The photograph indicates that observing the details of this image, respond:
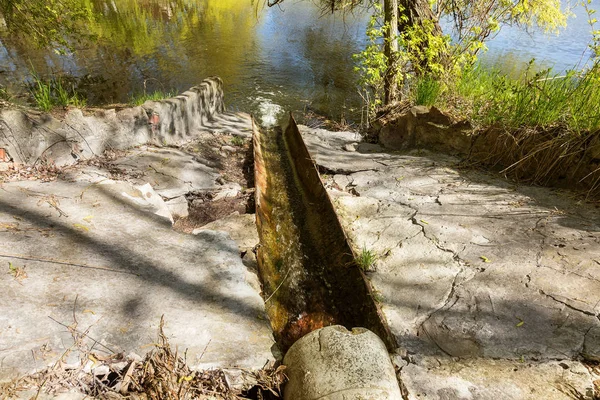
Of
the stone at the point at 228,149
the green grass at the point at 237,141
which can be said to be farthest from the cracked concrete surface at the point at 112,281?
the green grass at the point at 237,141

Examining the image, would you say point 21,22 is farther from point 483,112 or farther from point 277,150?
point 483,112

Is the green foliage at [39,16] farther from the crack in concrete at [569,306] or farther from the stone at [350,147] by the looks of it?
the crack in concrete at [569,306]

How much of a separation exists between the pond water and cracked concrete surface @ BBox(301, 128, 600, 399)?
498 cm

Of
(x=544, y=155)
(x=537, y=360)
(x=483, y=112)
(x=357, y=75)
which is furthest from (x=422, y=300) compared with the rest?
(x=357, y=75)

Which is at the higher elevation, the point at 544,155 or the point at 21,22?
the point at 21,22

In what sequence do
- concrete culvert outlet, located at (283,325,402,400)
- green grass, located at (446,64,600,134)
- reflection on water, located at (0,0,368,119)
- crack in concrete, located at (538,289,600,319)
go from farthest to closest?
reflection on water, located at (0,0,368,119)
green grass, located at (446,64,600,134)
crack in concrete, located at (538,289,600,319)
concrete culvert outlet, located at (283,325,402,400)

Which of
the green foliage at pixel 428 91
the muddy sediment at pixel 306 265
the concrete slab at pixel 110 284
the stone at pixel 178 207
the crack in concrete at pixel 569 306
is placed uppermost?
the green foliage at pixel 428 91

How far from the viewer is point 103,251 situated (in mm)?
2393

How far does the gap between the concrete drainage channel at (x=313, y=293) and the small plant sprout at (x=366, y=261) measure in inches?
2.5

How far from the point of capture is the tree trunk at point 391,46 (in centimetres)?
536

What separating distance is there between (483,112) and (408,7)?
2903mm

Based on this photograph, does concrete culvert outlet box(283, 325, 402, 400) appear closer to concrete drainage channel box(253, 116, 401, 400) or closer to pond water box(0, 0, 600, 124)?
concrete drainage channel box(253, 116, 401, 400)

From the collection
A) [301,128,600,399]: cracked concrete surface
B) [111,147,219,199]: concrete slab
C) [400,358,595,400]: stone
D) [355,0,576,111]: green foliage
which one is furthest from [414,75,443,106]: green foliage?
[400,358,595,400]: stone

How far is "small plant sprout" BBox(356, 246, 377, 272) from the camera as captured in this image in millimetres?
2750
